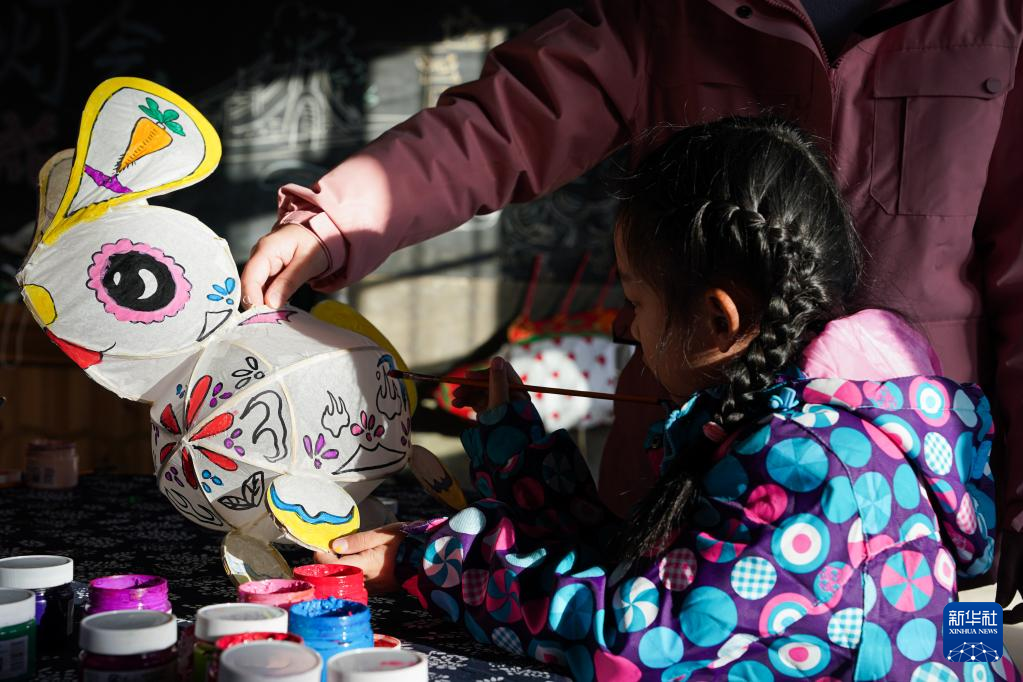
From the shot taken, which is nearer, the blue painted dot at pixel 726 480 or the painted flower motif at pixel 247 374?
the blue painted dot at pixel 726 480

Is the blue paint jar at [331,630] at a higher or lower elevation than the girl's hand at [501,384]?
lower

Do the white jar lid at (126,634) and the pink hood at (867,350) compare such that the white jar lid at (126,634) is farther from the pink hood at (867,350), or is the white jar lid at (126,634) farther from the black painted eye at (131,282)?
the pink hood at (867,350)

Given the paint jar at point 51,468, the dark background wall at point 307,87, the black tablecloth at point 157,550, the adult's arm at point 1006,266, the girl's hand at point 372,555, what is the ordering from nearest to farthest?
the black tablecloth at point 157,550
the girl's hand at point 372,555
the adult's arm at point 1006,266
the paint jar at point 51,468
the dark background wall at point 307,87

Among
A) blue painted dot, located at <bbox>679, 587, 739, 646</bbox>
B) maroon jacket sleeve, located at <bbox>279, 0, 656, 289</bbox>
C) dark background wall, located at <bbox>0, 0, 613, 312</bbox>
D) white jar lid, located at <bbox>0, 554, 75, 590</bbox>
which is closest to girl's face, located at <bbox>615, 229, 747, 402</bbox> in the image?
blue painted dot, located at <bbox>679, 587, 739, 646</bbox>

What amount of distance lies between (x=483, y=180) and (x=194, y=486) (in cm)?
55

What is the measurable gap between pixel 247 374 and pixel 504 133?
19.5 inches

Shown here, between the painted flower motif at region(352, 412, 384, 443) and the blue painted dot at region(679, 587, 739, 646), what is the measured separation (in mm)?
471

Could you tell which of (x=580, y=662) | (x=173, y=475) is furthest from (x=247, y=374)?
(x=580, y=662)

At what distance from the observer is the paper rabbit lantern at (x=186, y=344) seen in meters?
1.03

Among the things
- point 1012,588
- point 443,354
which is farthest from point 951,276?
point 443,354

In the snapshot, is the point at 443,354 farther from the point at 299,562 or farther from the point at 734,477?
the point at 734,477

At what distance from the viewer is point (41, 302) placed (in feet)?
3.38

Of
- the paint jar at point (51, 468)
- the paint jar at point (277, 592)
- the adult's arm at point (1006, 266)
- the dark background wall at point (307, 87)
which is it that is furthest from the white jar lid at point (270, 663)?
the dark background wall at point (307, 87)

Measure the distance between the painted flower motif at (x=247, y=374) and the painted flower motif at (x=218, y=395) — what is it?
0.01 metres
